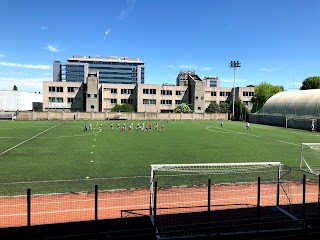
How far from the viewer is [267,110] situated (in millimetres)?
78625

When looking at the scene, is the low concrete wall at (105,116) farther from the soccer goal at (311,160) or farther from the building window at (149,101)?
the soccer goal at (311,160)

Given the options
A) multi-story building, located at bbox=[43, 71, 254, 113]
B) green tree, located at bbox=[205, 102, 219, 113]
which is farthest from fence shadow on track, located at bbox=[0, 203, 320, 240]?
green tree, located at bbox=[205, 102, 219, 113]

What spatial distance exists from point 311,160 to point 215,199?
40.8 feet

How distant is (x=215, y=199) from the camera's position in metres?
14.8

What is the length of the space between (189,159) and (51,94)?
90.3 meters

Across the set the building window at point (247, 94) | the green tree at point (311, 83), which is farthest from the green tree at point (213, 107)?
the green tree at point (311, 83)

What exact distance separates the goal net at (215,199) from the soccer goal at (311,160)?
368 centimetres

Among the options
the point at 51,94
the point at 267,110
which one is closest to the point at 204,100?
the point at 267,110

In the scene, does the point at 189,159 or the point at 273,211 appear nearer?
the point at 273,211

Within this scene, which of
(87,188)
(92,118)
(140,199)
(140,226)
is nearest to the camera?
(140,226)

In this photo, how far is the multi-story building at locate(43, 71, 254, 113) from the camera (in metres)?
103

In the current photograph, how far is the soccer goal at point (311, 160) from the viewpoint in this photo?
66.9 ft

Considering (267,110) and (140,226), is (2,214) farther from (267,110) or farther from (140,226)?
(267,110)

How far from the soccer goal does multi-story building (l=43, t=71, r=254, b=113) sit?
268ft
